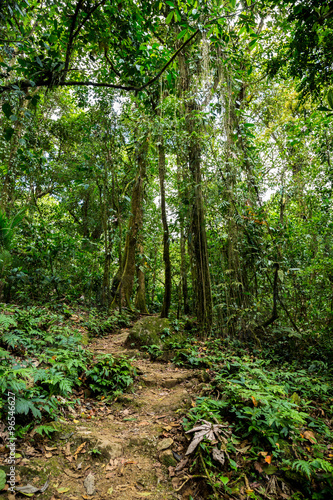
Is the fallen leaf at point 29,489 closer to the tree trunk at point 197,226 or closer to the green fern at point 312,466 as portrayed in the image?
the green fern at point 312,466

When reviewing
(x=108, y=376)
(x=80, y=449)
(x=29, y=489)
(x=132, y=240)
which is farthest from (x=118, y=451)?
(x=132, y=240)

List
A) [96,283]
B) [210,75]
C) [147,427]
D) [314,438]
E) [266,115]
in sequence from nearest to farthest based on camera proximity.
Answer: [314,438] → [147,427] → [210,75] → [96,283] → [266,115]

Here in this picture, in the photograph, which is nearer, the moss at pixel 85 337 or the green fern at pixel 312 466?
the green fern at pixel 312 466

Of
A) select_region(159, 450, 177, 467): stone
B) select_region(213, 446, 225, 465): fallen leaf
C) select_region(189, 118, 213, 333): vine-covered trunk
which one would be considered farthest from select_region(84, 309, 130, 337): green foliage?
select_region(213, 446, 225, 465): fallen leaf

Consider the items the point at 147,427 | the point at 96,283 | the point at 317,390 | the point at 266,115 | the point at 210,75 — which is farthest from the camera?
the point at 266,115

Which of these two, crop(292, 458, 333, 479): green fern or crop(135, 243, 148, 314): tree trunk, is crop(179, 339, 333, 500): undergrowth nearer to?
crop(292, 458, 333, 479): green fern

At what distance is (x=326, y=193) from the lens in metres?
5.85

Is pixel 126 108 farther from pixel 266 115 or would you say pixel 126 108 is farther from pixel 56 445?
pixel 56 445

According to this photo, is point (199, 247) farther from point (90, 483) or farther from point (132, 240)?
point (90, 483)

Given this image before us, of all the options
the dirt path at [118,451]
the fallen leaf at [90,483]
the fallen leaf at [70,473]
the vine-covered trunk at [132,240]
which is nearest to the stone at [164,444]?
the dirt path at [118,451]

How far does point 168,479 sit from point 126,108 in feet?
24.6

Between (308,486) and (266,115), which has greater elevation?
(266,115)

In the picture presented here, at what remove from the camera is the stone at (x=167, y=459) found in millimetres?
2276

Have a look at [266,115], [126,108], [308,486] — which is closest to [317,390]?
[308,486]
